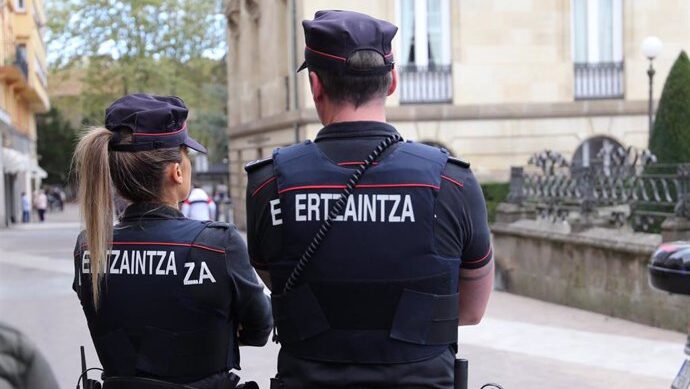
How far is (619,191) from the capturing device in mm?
12047

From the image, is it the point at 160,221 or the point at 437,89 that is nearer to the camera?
the point at 160,221

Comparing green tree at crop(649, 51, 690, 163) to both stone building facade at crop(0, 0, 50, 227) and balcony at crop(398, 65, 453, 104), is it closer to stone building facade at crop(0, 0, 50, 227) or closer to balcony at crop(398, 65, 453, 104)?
balcony at crop(398, 65, 453, 104)

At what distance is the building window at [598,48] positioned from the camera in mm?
24188

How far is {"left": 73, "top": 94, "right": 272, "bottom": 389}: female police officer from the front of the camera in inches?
130

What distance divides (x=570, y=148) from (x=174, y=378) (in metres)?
21.8

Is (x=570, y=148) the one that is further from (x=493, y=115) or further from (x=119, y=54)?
(x=119, y=54)

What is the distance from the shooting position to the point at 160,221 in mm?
3451

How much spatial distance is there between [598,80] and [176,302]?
22.2 m

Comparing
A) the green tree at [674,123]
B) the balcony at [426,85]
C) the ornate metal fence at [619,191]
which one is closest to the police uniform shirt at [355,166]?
the ornate metal fence at [619,191]

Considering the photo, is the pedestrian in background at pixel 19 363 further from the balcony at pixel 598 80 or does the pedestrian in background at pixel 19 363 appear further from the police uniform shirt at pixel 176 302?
the balcony at pixel 598 80

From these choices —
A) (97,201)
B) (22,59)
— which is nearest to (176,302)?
(97,201)

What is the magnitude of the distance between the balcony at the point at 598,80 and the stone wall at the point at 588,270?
1038 cm

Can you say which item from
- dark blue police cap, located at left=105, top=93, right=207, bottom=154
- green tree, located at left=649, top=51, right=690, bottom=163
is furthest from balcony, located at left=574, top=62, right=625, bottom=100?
dark blue police cap, located at left=105, top=93, right=207, bottom=154

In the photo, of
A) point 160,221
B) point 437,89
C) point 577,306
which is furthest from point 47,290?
point 160,221
